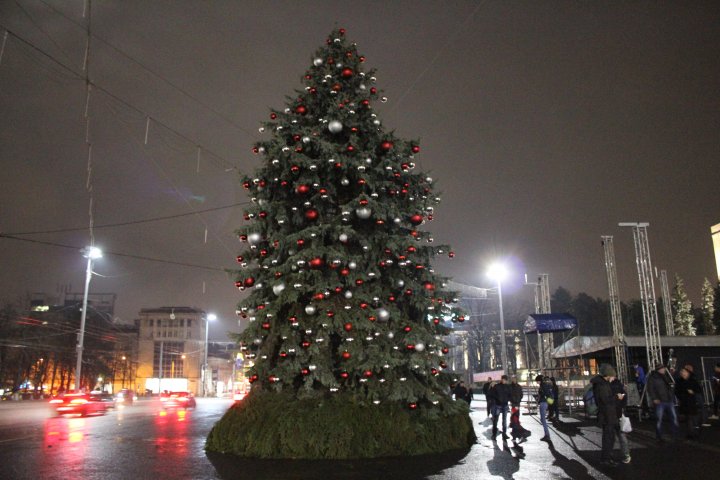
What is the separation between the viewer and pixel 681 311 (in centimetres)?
7481

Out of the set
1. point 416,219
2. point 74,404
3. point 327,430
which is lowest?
point 74,404

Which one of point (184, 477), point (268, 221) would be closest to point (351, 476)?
point (184, 477)

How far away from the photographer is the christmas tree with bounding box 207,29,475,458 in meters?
11.5

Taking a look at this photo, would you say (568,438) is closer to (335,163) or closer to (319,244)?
(319,244)

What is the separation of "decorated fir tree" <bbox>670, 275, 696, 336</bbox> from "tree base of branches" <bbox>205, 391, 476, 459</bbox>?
71.9 meters

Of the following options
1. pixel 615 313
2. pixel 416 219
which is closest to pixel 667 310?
pixel 615 313

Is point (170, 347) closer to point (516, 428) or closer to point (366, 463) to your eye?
point (516, 428)

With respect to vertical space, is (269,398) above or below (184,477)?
above

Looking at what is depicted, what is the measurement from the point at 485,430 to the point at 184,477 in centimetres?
1056

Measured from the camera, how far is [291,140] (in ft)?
45.1

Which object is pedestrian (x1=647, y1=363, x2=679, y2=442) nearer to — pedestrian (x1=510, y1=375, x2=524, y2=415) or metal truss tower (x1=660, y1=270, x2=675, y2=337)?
pedestrian (x1=510, y1=375, x2=524, y2=415)

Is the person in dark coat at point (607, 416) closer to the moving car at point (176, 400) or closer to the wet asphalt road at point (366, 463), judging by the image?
the wet asphalt road at point (366, 463)

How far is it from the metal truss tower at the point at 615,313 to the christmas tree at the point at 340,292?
1364 centimetres

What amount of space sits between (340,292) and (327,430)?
9.63 feet
